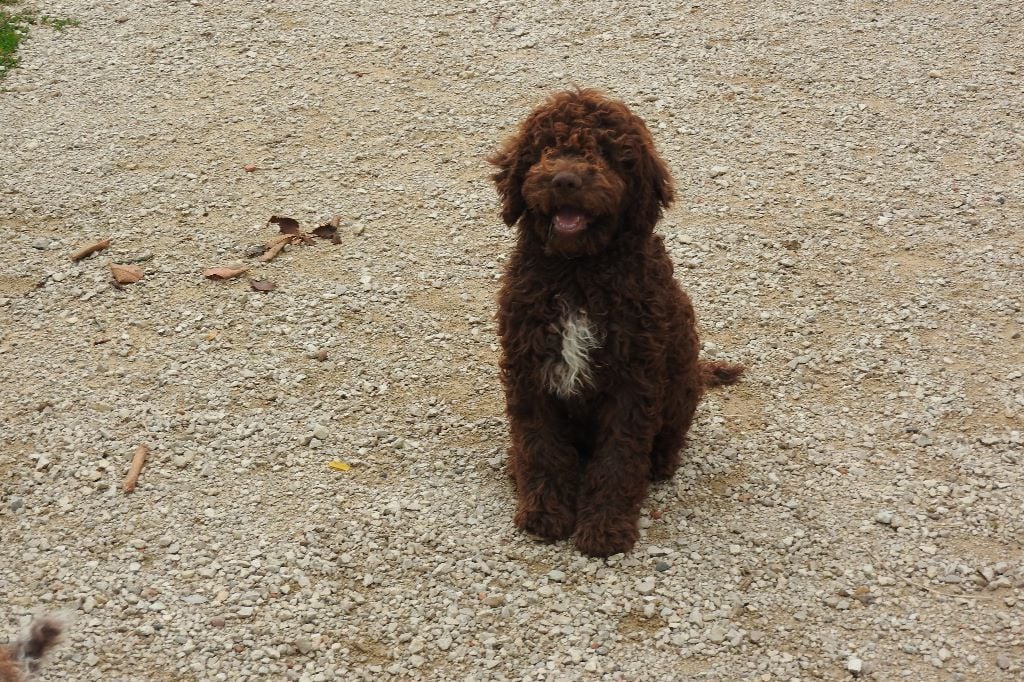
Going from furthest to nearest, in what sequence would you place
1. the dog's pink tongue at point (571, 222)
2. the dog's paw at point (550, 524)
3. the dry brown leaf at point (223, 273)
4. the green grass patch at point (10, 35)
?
the green grass patch at point (10, 35), the dry brown leaf at point (223, 273), the dog's paw at point (550, 524), the dog's pink tongue at point (571, 222)

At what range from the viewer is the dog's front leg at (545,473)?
5.01m

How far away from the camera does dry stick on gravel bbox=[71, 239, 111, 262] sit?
7.14 m

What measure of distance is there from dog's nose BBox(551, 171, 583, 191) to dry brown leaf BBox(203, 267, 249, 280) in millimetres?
3233

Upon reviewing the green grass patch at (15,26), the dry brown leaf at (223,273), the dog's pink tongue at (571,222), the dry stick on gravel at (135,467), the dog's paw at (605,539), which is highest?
the dog's pink tongue at (571,222)

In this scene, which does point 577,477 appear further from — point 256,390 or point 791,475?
point 256,390

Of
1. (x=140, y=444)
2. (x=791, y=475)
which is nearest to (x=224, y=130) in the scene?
(x=140, y=444)

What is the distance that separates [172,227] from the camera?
7406 millimetres

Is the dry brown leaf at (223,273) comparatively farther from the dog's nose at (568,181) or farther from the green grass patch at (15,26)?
the green grass patch at (15,26)

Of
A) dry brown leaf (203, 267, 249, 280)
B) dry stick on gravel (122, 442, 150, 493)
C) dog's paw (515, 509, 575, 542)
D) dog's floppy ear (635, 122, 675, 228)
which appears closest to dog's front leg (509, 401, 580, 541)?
dog's paw (515, 509, 575, 542)

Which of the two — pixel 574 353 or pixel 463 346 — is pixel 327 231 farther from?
pixel 574 353

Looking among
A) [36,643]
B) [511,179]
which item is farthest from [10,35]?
[36,643]

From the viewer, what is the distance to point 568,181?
4336mm

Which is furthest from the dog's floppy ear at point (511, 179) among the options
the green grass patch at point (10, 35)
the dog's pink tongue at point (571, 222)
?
the green grass patch at point (10, 35)

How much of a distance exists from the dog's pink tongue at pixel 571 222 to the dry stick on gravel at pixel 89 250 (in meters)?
3.99
